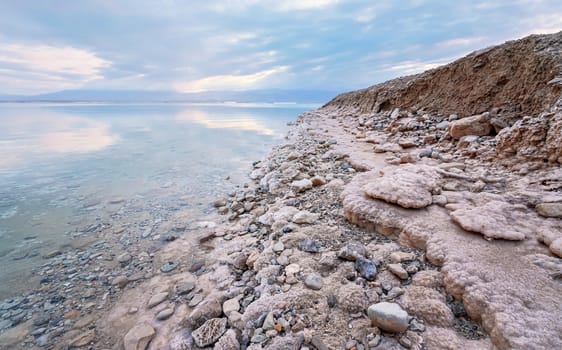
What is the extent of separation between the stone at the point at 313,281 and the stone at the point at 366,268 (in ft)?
1.11

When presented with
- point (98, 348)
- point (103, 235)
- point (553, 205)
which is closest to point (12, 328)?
point (98, 348)

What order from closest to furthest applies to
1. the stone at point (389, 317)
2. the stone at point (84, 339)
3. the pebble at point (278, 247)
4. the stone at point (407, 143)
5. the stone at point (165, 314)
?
the stone at point (389, 317) < the stone at point (84, 339) < the stone at point (165, 314) < the pebble at point (278, 247) < the stone at point (407, 143)

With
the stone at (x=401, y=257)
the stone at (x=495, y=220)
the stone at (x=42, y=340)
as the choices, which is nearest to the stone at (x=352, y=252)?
the stone at (x=401, y=257)

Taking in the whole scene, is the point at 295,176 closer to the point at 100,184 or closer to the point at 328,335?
the point at 328,335

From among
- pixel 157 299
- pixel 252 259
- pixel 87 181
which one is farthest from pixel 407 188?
pixel 87 181

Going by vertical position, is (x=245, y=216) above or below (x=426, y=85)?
below

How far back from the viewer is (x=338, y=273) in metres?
1.96

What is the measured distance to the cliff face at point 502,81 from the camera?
4586 mm

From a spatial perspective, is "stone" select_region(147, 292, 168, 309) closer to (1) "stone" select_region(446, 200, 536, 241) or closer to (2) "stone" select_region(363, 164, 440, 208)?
(2) "stone" select_region(363, 164, 440, 208)

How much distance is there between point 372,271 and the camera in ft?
6.24

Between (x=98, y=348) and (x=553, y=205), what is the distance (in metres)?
3.95

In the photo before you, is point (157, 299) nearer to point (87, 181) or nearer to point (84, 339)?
point (84, 339)

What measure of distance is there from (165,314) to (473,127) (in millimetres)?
5755

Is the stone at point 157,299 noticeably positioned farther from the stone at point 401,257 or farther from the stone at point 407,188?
the stone at point 407,188
